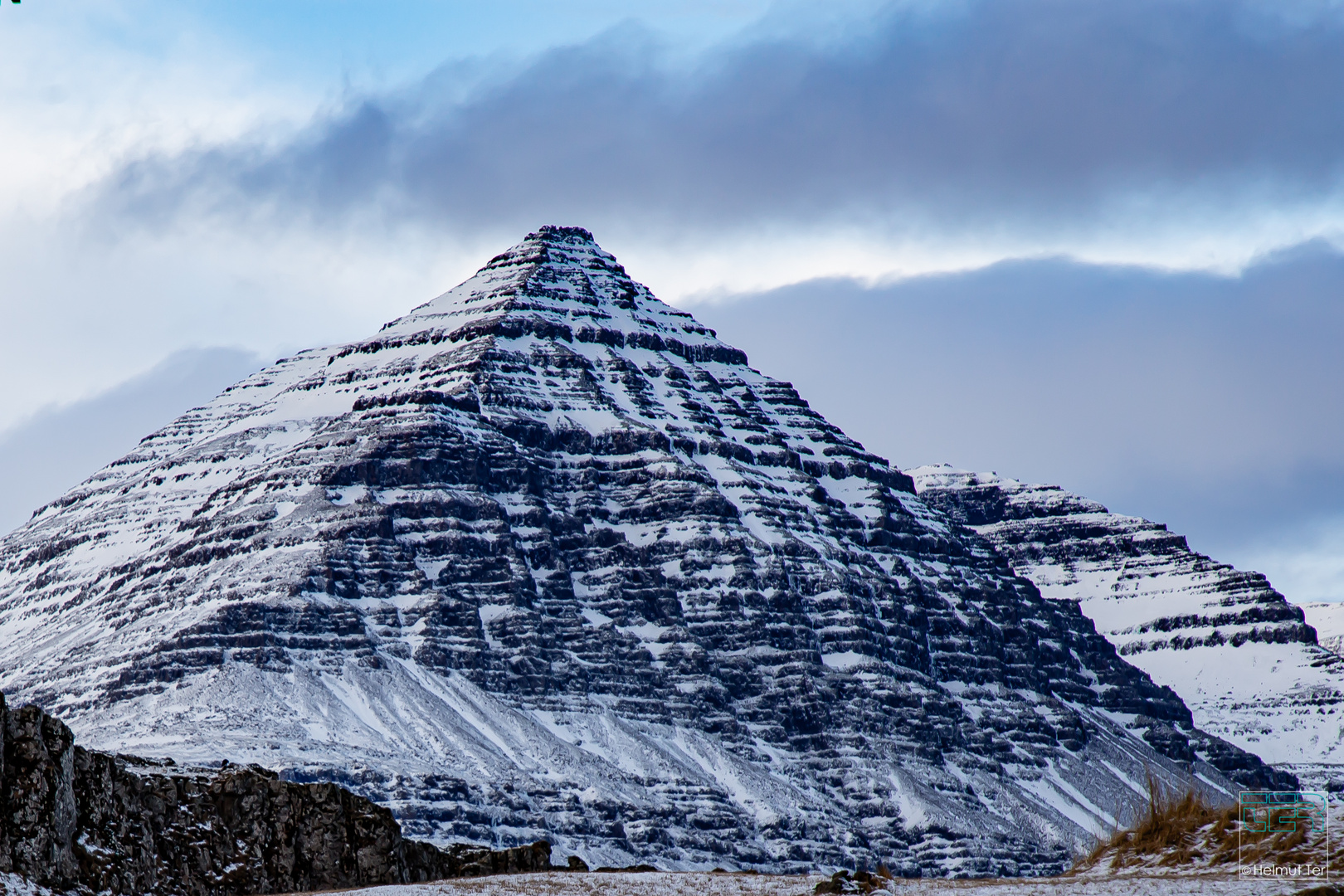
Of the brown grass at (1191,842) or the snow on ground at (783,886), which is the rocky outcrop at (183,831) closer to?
the snow on ground at (783,886)

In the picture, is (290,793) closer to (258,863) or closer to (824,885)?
(258,863)

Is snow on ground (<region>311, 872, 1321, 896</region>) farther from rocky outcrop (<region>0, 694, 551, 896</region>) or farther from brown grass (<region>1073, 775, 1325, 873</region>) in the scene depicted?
rocky outcrop (<region>0, 694, 551, 896</region>)

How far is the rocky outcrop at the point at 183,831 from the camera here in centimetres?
6016

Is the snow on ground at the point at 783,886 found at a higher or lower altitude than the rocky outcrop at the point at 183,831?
lower

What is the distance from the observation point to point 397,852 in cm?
8281

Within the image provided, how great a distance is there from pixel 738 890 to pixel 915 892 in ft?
16.4

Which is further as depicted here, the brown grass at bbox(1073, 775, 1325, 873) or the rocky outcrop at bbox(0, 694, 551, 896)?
the rocky outcrop at bbox(0, 694, 551, 896)

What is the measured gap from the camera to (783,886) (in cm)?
5678

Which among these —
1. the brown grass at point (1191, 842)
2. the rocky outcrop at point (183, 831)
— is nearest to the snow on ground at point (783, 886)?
the brown grass at point (1191, 842)

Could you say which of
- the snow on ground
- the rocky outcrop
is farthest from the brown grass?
the rocky outcrop

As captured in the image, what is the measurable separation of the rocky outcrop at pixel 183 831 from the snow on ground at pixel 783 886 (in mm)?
11380

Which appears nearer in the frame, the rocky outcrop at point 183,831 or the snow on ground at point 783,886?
the snow on ground at point 783,886

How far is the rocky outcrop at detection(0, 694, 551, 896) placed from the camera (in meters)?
60.2

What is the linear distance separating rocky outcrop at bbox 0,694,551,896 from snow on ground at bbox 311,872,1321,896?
11380 mm
